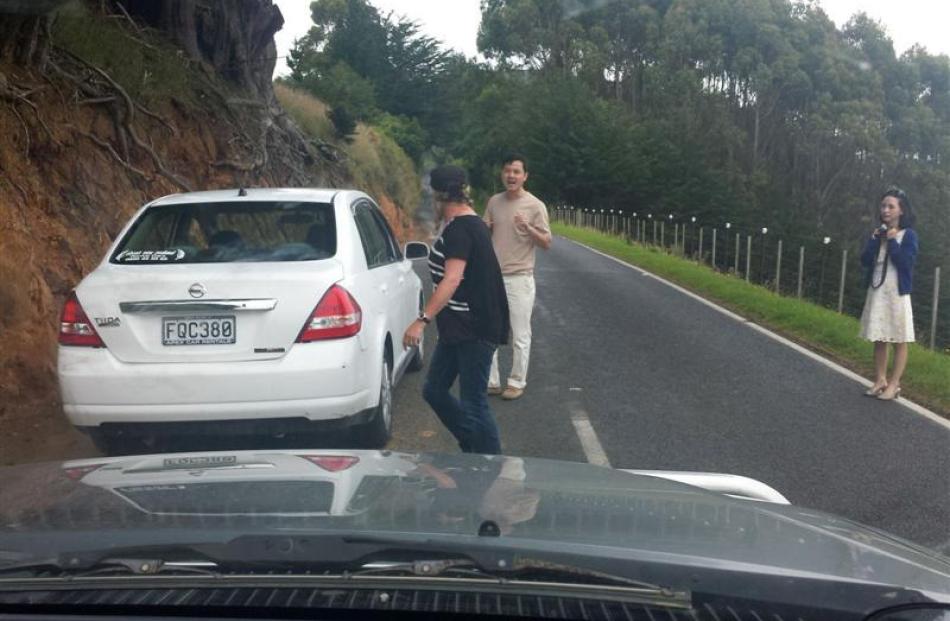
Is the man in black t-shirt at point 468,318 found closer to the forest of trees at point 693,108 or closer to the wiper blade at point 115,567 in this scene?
the wiper blade at point 115,567

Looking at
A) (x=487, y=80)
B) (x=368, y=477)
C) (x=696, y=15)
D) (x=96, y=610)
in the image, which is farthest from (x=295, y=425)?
(x=487, y=80)

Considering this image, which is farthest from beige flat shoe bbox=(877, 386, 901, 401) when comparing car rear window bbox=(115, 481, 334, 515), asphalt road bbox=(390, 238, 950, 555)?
car rear window bbox=(115, 481, 334, 515)

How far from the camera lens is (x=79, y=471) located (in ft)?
11.6

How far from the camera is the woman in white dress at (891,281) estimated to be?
29.2 feet

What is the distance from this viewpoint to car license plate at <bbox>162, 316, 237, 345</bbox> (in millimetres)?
5938

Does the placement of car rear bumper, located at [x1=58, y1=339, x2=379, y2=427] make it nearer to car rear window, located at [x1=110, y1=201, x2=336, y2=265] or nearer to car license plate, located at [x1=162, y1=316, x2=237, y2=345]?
car license plate, located at [x1=162, y1=316, x2=237, y2=345]

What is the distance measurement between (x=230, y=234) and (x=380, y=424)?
151cm

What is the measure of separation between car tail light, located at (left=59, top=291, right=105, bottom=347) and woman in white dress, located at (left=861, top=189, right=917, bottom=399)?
247 inches

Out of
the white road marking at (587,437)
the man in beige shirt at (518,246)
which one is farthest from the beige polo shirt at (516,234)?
the white road marking at (587,437)

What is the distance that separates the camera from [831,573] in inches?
92.7

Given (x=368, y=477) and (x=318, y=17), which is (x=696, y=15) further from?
(x=368, y=477)

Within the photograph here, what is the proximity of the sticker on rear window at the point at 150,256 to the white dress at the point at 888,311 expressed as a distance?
577 centimetres

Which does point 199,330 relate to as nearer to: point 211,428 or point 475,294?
point 211,428

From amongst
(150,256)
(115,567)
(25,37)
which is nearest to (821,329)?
(150,256)
